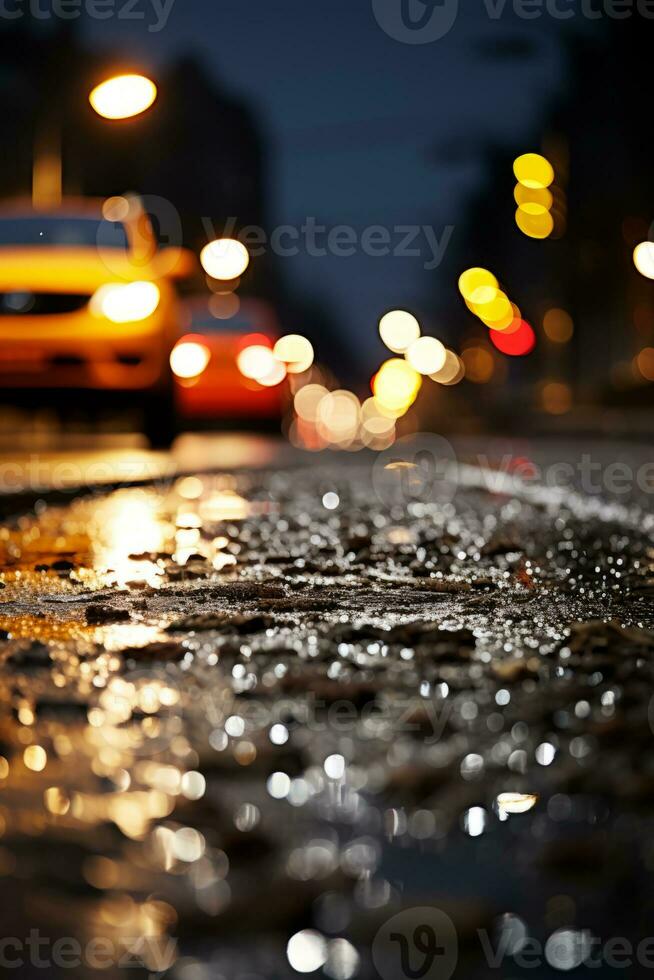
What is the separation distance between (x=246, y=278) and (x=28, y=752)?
11273cm

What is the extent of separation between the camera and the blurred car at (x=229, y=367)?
2062 centimetres

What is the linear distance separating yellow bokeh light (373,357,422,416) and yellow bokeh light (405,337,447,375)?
3.54 meters

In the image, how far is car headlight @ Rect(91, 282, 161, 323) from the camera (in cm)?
1400

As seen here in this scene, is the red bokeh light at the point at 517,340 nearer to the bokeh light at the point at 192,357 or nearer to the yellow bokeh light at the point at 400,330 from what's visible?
the yellow bokeh light at the point at 400,330

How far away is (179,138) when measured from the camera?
304 feet

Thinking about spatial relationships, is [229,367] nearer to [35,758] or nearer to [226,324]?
[226,324]

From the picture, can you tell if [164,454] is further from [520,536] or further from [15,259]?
[520,536]

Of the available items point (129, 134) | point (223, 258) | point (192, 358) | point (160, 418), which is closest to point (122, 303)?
point (160, 418)

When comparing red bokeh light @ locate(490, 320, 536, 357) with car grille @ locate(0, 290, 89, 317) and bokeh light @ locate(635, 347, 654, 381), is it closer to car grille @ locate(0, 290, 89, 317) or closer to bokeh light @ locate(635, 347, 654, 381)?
bokeh light @ locate(635, 347, 654, 381)

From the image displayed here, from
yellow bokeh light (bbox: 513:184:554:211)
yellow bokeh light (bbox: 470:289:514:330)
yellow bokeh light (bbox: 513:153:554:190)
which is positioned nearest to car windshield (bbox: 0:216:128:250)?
yellow bokeh light (bbox: 513:184:554:211)

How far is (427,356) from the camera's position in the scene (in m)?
95.0

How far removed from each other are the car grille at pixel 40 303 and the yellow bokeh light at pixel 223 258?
805 inches

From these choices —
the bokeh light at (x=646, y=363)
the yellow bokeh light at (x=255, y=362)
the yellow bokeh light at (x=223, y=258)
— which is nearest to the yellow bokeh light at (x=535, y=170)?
the yellow bokeh light at (x=223, y=258)

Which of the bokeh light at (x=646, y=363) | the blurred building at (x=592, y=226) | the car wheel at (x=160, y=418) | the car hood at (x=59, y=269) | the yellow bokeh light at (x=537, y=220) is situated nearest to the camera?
the car hood at (x=59, y=269)
